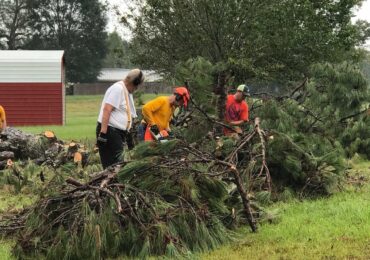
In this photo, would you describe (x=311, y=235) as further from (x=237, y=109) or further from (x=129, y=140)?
(x=237, y=109)

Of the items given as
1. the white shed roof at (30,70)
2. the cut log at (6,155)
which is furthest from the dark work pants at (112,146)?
the white shed roof at (30,70)

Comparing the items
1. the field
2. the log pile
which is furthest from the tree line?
the field

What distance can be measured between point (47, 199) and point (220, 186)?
1.44 metres

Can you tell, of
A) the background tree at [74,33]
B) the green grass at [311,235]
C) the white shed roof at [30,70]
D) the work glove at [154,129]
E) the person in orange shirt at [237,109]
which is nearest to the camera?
the green grass at [311,235]

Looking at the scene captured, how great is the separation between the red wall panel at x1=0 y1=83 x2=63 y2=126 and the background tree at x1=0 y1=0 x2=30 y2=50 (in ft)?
148

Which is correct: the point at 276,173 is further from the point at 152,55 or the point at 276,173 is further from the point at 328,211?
the point at 152,55

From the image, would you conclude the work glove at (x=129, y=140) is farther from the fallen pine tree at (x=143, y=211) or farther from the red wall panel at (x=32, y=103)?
the red wall panel at (x=32, y=103)

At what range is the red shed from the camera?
2694 cm

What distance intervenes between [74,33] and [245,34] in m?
57.3

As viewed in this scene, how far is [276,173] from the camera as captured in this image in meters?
7.12

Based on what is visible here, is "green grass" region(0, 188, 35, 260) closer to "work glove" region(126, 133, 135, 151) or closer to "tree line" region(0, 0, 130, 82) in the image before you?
"work glove" region(126, 133, 135, 151)

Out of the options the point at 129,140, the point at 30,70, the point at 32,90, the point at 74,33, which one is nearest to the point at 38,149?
the point at 129,140

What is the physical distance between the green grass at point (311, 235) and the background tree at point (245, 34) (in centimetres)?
681

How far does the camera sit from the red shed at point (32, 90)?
88.4ft
